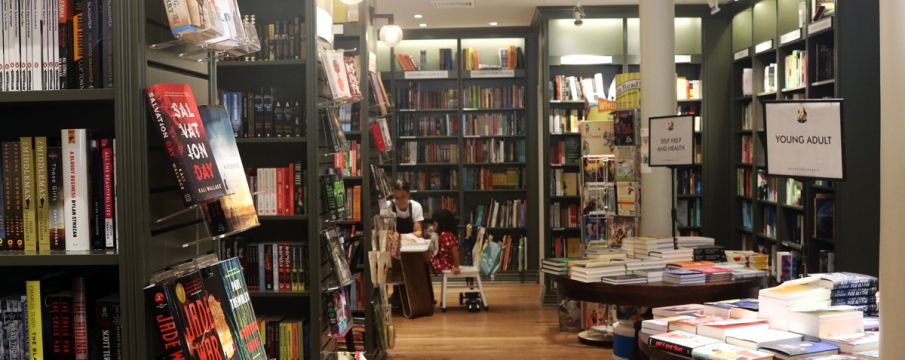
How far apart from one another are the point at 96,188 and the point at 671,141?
15.3ft

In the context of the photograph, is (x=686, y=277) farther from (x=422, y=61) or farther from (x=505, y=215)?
(x=422, y=61)

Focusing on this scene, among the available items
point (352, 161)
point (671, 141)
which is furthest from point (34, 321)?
point (671, 141)

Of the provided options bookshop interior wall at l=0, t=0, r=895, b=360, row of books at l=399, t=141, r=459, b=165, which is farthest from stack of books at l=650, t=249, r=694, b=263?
row of books at l=399, t=141, r=459, b=165

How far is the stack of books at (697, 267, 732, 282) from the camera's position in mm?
5176

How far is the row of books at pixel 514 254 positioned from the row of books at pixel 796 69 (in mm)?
4054

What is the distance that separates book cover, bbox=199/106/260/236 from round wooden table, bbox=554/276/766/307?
3230mm

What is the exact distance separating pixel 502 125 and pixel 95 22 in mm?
9338

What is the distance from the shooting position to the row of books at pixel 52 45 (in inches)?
87.6

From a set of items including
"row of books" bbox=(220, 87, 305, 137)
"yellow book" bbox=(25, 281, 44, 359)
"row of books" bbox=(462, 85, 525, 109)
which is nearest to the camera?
"yellow book" bbox=(25, 281, 44, 359)

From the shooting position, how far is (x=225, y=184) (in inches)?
88.6

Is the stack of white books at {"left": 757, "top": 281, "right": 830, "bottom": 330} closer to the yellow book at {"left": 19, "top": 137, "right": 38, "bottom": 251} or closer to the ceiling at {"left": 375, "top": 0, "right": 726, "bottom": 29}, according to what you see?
the yellow book at {"left": 19, "top": 137, "right": 38, "bottom": 251}

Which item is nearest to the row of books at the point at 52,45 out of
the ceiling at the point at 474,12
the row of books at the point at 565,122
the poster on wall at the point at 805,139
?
the poster on wall at the point at 805,139

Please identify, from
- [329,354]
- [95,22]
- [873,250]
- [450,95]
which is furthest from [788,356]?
[450,95]

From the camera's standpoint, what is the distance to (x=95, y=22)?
87.5 inches
